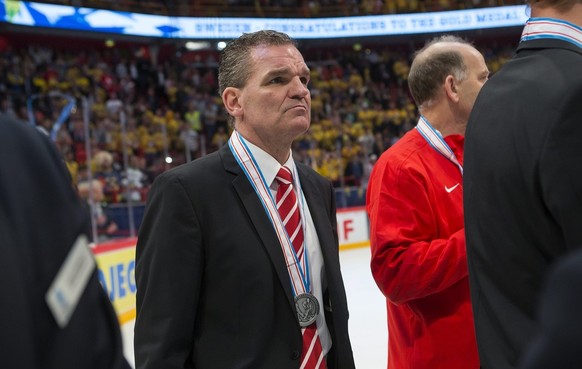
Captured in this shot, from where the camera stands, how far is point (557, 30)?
1491mm

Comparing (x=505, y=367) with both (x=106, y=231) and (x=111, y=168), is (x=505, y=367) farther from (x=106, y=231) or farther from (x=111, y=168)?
(x=111, y=168)

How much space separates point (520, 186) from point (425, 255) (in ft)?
3.20

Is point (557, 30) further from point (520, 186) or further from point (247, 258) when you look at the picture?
point (247, 258)

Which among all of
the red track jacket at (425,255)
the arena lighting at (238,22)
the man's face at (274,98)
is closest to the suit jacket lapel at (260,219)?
the man's face at (274,98)

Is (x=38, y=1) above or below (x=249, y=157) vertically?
above

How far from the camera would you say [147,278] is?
2.08m

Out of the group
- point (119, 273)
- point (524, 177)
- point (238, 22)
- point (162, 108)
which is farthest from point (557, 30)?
point (238, 22)

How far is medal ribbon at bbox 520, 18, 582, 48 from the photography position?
148 centimetres

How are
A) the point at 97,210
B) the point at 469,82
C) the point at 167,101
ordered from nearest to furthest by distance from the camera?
the point at 469,82, the point at 97,210, the point at 167,101

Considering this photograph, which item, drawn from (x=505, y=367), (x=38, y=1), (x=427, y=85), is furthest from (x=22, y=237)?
(x=38, y=1)

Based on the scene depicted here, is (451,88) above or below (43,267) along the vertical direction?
above

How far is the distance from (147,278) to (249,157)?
0.50m

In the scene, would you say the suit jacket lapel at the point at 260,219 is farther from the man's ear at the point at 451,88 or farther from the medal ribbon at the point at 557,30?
the medal ribbon at the point at 557,30

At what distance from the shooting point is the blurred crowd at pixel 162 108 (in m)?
13.0
